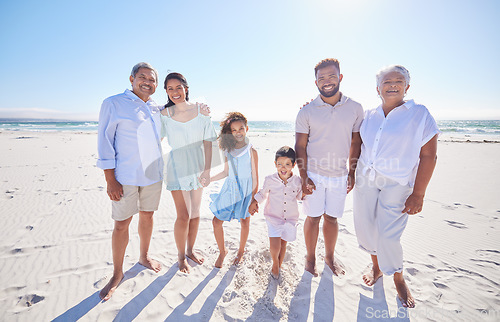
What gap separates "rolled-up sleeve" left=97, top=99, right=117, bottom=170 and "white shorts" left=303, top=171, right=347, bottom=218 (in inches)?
98.0

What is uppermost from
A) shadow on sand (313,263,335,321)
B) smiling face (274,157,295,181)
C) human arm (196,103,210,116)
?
human arm (196,103,210,116)

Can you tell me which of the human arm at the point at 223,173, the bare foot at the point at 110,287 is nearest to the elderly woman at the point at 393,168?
the human arm at the point at 223,173

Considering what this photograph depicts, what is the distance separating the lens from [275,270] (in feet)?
9.21

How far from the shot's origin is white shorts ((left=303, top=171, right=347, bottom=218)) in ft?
9.32

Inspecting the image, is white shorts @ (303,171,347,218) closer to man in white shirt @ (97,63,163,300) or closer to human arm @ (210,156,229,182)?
human arm @ (210,156,229,182)

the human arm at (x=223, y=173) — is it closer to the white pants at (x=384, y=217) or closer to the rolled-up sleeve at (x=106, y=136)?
the rolled-up sleeve at (x=106, y=136)

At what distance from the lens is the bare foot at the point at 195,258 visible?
10.4 feet

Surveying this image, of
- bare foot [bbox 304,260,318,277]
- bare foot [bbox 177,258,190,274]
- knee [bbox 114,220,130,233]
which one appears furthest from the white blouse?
knee [bbox 114,220,130,233]

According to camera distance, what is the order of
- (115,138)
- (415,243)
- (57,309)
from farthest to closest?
(415,243) → (115,138) → (57,309)

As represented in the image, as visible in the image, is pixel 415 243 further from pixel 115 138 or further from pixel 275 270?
pixel 115 138

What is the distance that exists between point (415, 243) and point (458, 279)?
0.93m

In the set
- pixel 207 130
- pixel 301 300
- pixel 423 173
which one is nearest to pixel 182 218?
pixel 207 130

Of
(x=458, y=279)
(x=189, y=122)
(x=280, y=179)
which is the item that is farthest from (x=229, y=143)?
(x=458, y=279)

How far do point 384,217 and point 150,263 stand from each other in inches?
126
